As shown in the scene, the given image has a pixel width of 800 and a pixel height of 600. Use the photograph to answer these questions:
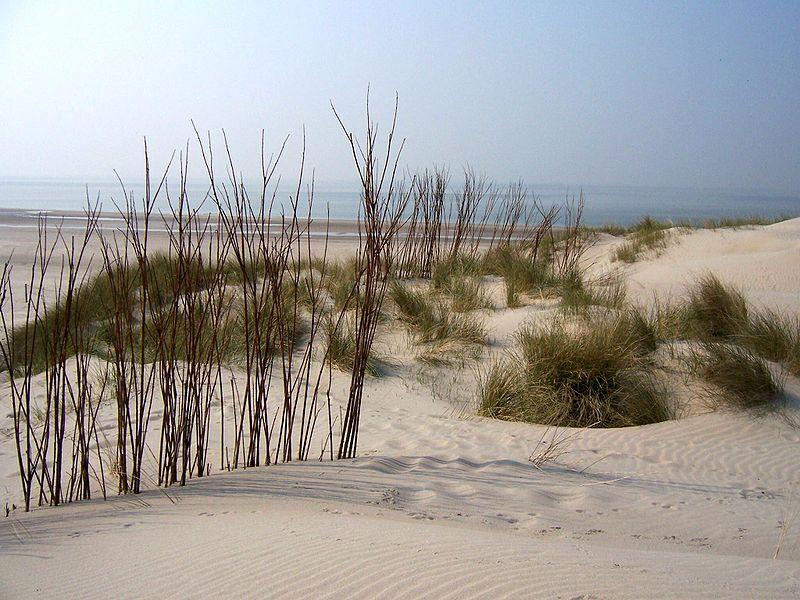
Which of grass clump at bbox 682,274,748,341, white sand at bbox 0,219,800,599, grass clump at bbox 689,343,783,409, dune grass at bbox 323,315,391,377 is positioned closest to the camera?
white sand at bbox 0,219,800,599

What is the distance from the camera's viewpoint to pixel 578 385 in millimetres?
4891

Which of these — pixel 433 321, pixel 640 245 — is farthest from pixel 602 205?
pixel 433 321

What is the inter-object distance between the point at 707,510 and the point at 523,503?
2.85 feet

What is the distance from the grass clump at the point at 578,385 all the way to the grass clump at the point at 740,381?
35cm

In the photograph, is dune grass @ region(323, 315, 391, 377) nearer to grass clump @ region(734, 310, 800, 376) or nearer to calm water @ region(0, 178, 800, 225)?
grass clump @ region(734, 310, 800, 376)

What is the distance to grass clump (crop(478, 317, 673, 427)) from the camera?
185 inches

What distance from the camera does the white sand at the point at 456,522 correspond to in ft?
6.45

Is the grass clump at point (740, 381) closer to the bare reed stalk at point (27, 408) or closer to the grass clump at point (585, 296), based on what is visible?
the grass clump at point (585, 296)

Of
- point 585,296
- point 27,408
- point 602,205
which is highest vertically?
point 602,205

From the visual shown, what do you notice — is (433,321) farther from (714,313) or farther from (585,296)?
(714,313)

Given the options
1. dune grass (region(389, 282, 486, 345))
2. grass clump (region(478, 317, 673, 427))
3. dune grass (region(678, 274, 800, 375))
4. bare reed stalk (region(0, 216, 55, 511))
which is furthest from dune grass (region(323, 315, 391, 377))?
dune grass (region(678, 274, 800, 375))

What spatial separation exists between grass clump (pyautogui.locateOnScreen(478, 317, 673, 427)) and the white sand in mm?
253

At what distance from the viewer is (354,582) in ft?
6.34

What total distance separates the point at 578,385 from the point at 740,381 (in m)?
1.06
